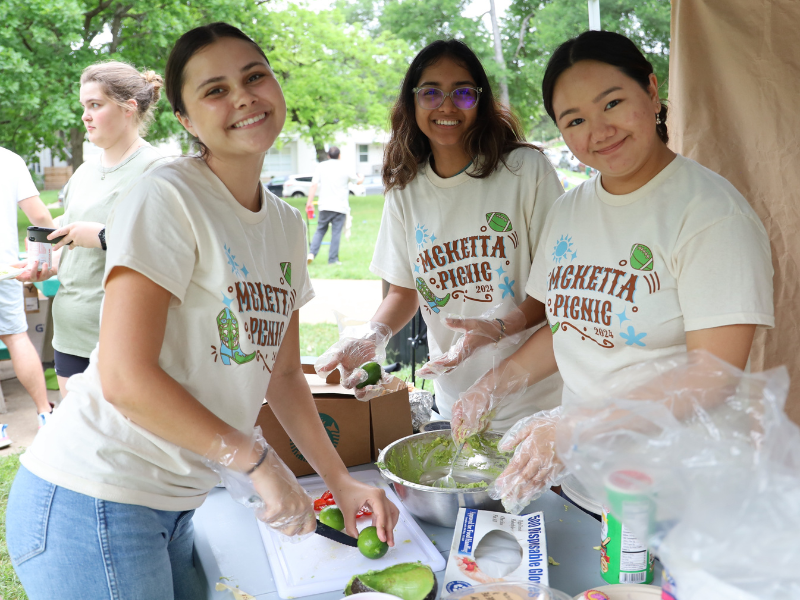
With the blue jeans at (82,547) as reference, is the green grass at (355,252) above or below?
below

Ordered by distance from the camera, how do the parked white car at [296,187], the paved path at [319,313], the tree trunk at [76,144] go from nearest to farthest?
the paved path at [319,313] < the tree trunk at [76,144] < the parked white car at [296,187]

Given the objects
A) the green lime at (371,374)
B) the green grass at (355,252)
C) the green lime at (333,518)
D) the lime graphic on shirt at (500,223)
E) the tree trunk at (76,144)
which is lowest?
the green grass at (355,252)

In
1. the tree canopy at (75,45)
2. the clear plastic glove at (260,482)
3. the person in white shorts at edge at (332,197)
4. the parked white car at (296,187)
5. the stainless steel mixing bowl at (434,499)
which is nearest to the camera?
A: the clear plastic glove at (260,482)

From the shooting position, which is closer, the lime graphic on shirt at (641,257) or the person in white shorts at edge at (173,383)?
the person in white shorts at edge at (173,383)

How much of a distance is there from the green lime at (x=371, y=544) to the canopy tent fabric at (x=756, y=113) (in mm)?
1738

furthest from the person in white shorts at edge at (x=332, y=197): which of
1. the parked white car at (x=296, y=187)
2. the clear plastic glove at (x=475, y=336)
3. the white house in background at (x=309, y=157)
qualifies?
the white house in background at (x=309, y=157)

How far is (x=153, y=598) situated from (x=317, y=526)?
0.37 metres

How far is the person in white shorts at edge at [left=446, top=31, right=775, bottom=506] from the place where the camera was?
55.7 inches

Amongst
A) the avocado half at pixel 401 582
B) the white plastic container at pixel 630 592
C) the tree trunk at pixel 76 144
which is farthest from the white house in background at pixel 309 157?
the white plastic container at pixel 630 592

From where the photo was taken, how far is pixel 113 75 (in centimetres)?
319

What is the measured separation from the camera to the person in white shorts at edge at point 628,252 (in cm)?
141

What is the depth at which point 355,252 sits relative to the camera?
1194 centimetres

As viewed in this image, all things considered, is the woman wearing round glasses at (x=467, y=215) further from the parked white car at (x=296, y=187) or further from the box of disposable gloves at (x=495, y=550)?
the parked white car at (x=296, y=187)

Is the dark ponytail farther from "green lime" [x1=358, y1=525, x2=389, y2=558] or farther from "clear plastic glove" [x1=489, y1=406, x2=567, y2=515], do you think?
"green lime" [x1=358, y1=525, x2=389, y2=558]
